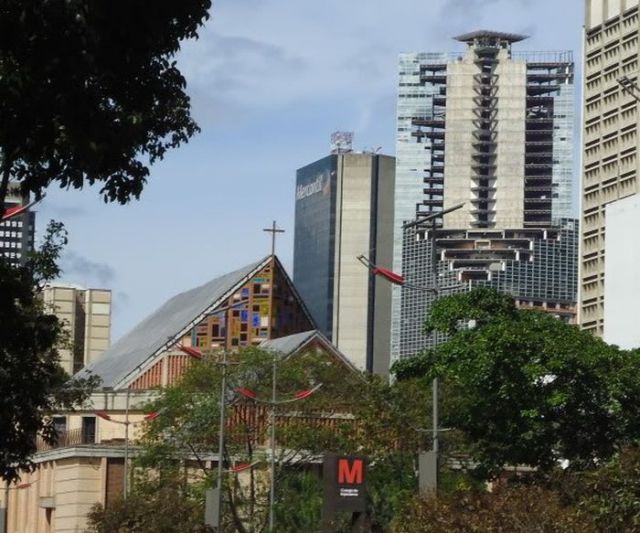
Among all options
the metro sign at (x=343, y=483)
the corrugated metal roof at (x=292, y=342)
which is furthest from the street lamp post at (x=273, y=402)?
the metro sign at (x=343, y=483)

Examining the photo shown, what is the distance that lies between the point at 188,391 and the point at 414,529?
34.8 m

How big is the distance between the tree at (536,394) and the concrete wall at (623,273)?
37.0m

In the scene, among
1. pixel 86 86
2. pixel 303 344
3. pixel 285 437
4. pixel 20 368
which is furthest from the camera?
pixel 303 344

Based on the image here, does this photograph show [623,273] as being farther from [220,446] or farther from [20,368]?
[20,368]

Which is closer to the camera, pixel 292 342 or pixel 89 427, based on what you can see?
pixel 292 342

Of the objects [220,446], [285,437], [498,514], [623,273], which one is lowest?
[498,514]

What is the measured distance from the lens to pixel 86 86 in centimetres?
2998

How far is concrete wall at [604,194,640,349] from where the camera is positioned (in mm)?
116750

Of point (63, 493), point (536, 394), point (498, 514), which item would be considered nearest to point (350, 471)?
point (498, 514)

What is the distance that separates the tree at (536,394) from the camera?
77.1 m

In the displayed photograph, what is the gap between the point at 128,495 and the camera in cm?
8900

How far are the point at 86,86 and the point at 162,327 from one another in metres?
107

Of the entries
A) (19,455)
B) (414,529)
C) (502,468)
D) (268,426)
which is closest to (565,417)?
(502,468)

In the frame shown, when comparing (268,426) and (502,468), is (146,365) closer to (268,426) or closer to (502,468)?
(268,426)
